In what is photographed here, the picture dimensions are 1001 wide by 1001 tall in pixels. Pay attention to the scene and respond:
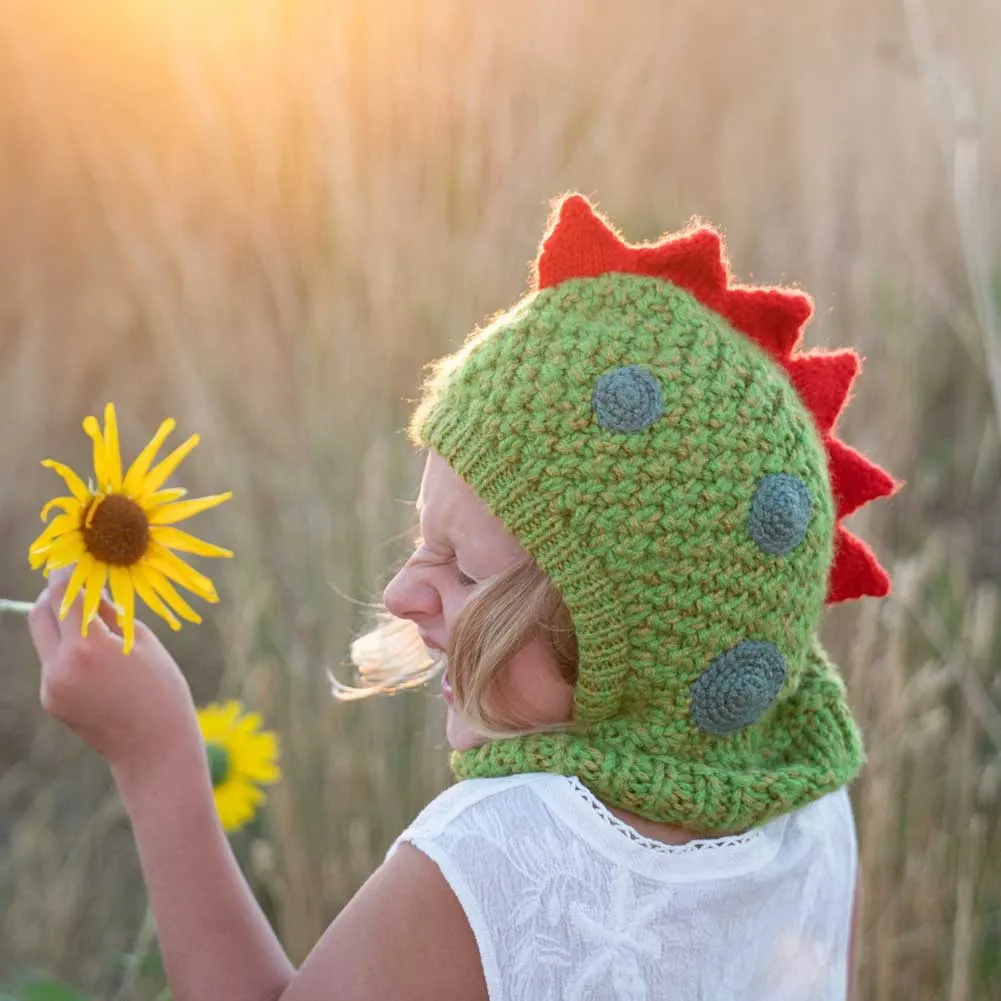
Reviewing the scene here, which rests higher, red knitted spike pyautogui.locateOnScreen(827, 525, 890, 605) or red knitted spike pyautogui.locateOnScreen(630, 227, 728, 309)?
red knitted spike pyautogui.locateOnScreen(630, 227, 728, 309)

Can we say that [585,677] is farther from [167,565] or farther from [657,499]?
[167,565]

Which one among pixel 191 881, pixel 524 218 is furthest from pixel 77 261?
pixel 191 881

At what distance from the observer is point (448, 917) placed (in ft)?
3.49

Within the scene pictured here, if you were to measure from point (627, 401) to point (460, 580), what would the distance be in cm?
24

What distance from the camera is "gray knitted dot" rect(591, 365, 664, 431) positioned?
3.60ft

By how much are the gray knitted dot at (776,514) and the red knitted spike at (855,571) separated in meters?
0.22

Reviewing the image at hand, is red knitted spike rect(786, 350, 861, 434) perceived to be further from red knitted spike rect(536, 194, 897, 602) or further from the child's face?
the child's face

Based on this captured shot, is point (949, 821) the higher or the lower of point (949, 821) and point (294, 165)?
the lower

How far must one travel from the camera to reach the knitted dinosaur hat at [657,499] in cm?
111

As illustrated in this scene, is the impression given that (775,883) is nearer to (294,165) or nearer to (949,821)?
(949,821)

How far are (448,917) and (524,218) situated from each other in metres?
1.63

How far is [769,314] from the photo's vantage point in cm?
125

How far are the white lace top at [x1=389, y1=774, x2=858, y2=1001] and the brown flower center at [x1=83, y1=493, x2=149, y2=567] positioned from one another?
1.11 ft

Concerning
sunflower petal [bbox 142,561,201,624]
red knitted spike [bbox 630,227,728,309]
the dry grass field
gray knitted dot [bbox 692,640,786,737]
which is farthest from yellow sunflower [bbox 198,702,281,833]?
red knitted spike [bbox 630,227,728,309]
